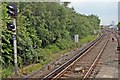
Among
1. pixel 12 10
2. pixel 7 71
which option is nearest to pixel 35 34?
pixel 7 71

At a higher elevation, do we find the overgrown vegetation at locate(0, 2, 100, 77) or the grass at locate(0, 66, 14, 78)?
the overgrown vegetation at locate(0, 2, 100, 77)

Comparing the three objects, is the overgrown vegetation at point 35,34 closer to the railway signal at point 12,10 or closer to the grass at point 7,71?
the grass at point 7,71

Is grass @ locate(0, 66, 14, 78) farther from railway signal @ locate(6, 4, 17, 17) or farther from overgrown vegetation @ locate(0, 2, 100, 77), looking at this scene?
railway signal @ locate(6, 4, 17, 17)

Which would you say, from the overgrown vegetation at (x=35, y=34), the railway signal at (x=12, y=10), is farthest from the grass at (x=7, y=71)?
the railway signal at (x=12, y=10)

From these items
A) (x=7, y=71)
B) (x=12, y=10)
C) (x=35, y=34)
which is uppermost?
(x=12, y=10)

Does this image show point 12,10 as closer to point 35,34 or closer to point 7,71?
point 7,71

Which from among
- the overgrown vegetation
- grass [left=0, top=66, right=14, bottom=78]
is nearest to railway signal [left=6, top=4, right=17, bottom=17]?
the overgrown vegetation

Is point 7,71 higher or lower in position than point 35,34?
lower

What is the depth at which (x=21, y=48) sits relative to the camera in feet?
65.3

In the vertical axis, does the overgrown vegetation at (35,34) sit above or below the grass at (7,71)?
above

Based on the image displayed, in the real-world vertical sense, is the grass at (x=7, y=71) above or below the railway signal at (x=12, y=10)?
below

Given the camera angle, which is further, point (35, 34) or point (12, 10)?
point (35, 34)

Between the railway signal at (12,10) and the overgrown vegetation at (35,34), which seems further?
the overgrown vegetation at (35,34)

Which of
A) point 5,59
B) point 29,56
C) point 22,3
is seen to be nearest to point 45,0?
point 22,3
